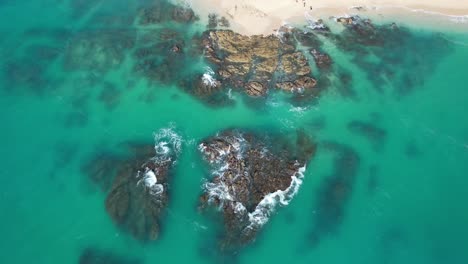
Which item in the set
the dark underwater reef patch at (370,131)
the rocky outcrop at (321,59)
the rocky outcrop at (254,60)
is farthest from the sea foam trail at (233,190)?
the rocky outcrop at (321,59)

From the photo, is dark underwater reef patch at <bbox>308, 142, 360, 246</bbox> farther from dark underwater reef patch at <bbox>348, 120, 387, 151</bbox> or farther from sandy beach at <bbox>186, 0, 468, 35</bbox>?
sandy beach at <bbox>186, 0, 468, 35</bbox>

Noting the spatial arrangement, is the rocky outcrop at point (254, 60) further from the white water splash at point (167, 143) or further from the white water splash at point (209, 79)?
the white water splash at point (167, 143)

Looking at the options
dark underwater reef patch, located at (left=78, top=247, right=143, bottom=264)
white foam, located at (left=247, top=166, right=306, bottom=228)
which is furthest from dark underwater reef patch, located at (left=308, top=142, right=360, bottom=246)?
dark underwater reef patch, located at (left=78, top=247, right=143, bottom=264)

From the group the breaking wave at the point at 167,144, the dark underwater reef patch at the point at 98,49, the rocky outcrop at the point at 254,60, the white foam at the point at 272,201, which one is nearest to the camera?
the white foam at the point at 272,201

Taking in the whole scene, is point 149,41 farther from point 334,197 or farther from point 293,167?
point 334,197

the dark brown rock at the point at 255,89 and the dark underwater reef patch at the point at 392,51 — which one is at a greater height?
the dark underwater reef patch at the point at 392,51
